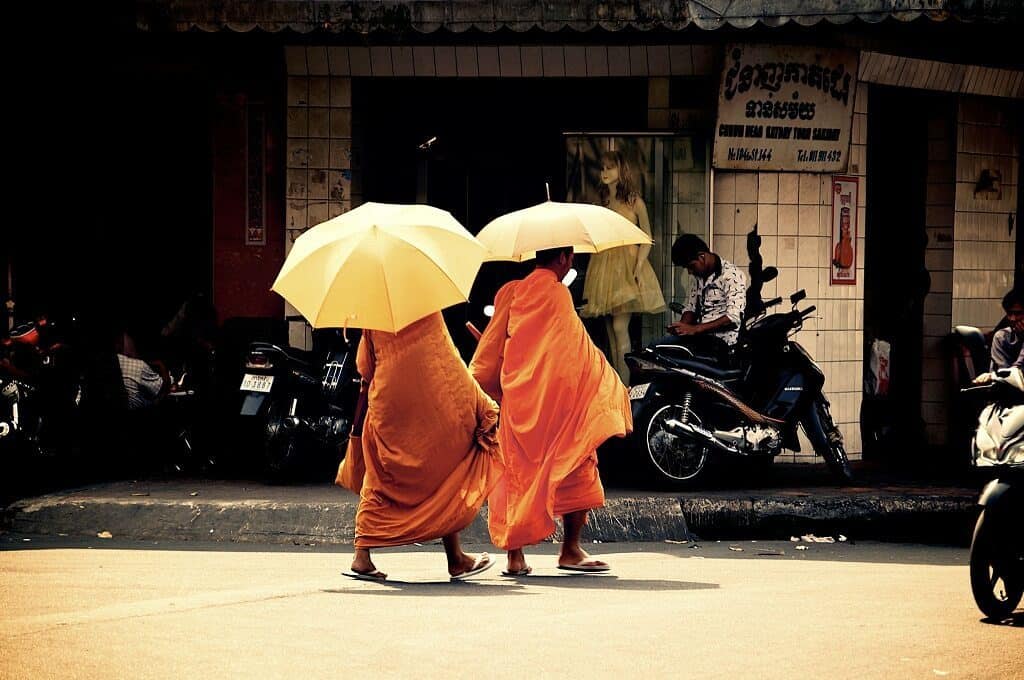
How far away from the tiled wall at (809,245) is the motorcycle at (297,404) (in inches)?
125

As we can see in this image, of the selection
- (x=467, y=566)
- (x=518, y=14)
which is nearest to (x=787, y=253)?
(x=518, y=14)

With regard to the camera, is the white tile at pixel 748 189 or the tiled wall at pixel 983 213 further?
the tiled wall at pixel 983 213

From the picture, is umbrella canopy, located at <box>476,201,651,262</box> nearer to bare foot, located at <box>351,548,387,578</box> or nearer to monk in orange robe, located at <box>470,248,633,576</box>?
monk in orange robe, located at <box>470,248,633,576</box>

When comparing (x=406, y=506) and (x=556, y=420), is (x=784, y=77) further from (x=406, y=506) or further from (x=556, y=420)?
(x=406, y=506)

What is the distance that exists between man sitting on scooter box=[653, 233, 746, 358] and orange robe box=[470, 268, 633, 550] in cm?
256

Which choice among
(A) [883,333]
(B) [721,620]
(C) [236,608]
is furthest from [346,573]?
(A) [883,333]

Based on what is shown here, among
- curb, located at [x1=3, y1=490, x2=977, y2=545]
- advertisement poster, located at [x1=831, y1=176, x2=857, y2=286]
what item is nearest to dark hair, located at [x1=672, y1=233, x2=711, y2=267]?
advertisement poster, located at [x1=831, y1=176, x2=857, y2=286]

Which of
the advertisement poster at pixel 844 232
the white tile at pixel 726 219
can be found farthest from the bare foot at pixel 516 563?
the advertisement poster at pixel 844 232

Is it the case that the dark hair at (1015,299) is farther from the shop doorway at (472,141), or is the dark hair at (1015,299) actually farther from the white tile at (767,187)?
the shop doorway at (472,141)

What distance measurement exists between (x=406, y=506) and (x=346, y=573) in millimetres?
421

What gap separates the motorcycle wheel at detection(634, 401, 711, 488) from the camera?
9.16m

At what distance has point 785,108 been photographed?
10.5 meters

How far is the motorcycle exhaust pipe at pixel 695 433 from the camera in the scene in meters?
9.12

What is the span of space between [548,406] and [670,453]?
2.32 metres
